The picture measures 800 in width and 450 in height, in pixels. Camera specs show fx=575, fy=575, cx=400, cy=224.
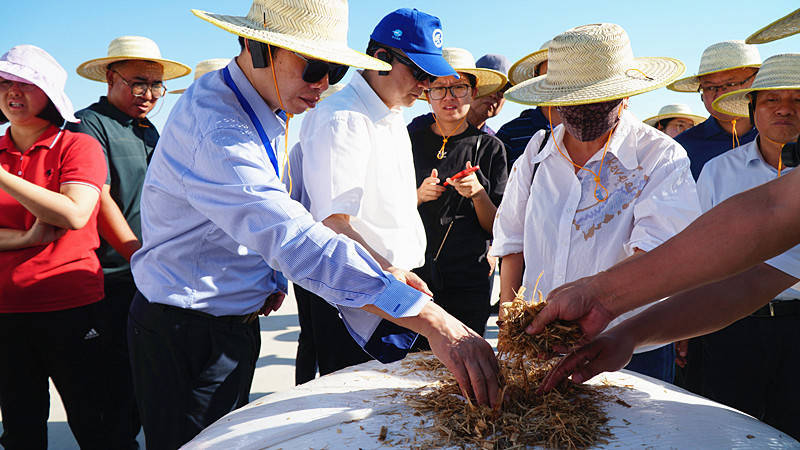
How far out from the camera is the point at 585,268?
217cm

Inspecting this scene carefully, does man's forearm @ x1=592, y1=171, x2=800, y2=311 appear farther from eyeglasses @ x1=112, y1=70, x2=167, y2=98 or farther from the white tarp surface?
eyeglasses @ x1=112, y1=70, x2=167, y2=98

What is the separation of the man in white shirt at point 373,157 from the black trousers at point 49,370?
1.15 m

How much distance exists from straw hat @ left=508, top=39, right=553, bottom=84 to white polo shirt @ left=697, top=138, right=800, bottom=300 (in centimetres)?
148

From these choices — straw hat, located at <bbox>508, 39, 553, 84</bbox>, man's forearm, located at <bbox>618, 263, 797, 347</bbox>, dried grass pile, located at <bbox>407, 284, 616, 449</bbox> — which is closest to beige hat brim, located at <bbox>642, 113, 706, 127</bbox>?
straw hat, located at <bbox>508, 39, 553, 84</bbox>

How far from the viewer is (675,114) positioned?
22.3 ft

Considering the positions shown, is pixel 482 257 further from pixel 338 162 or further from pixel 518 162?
pixel 338 162

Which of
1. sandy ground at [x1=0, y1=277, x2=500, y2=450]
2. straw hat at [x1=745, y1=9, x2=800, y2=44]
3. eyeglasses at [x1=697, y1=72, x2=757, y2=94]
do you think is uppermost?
eyeglasses at [x1=697, y1=72, x2=757, y2=94]

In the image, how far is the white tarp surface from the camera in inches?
58.9

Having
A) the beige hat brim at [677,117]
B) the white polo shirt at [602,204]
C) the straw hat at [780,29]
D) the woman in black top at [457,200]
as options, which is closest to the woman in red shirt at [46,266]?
the woman in black top at [457,200]

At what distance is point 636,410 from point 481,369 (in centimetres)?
49

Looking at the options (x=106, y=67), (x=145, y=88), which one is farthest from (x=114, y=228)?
(x=106, y=67)

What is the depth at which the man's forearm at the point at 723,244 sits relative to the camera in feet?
3.70

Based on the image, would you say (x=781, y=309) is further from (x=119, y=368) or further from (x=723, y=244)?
(x=119, y=368)

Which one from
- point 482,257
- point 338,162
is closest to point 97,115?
point 338,162
